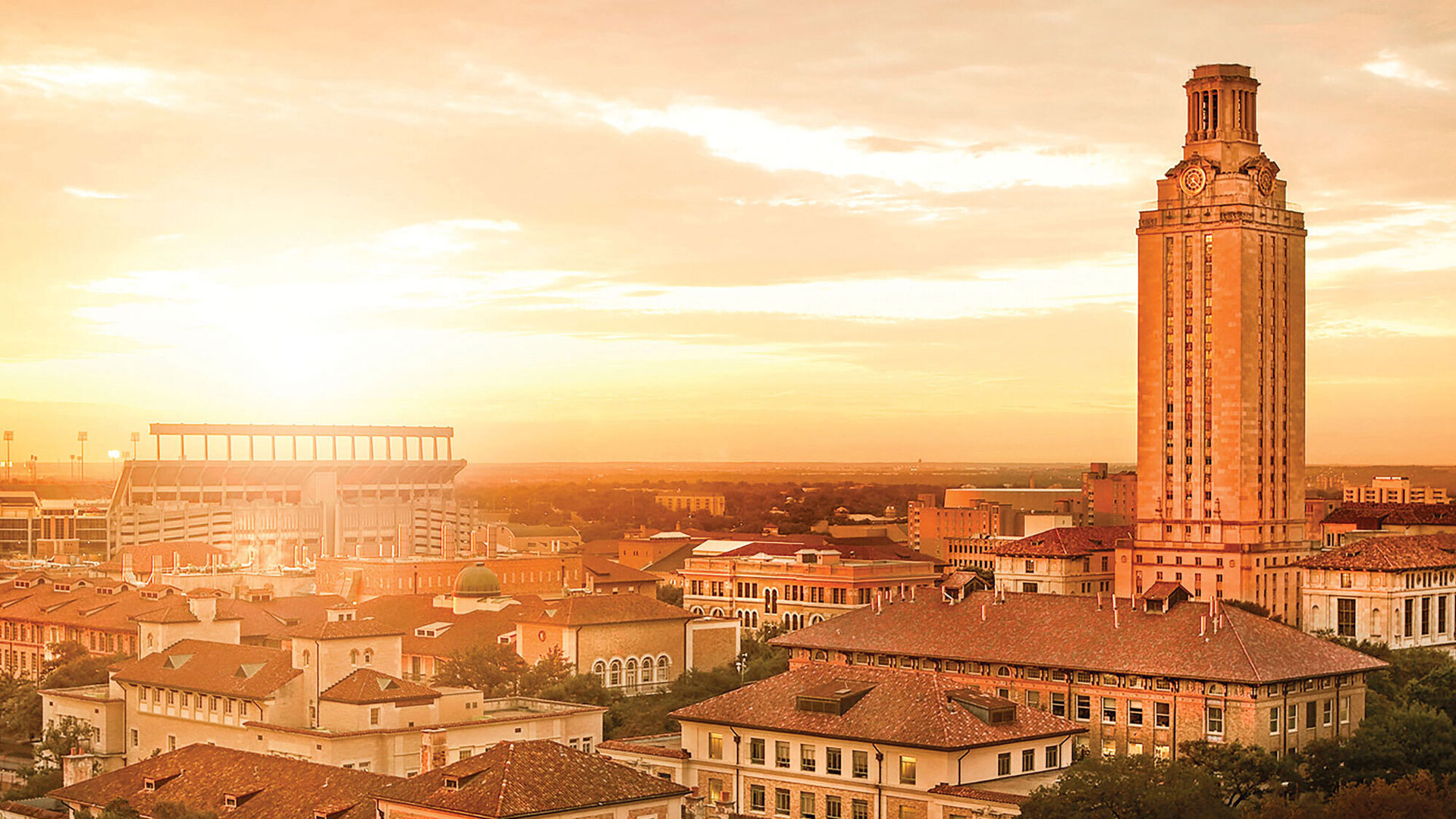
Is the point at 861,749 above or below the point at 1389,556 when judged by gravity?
below

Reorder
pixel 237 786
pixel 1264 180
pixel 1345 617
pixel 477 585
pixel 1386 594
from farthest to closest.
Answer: pixel 1264 180 < pixel 477 585 < pixel 1345 617 < pixel 1386 594 < pixel 237 786

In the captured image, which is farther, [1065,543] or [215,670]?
[1065,543]

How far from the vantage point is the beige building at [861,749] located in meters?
75.3

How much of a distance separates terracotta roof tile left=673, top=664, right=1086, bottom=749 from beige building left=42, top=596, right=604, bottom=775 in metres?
9.33

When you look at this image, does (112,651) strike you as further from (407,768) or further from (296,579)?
(407,768)

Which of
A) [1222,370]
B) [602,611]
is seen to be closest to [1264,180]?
[1222,370]

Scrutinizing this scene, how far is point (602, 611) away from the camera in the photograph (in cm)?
11706

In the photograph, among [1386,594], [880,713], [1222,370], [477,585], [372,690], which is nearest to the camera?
[880,713]

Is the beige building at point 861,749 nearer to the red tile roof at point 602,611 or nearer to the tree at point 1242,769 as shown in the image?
the tree at point 1242,769

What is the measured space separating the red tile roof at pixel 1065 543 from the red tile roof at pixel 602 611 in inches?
1411

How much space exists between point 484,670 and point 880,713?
1398 inches

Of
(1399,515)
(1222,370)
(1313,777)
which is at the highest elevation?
(1222,370)

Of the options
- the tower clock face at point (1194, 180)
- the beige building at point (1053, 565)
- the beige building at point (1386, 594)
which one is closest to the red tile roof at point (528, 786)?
the beige building at point (1386, 594)

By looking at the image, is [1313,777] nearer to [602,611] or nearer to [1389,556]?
[602,611]
